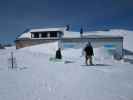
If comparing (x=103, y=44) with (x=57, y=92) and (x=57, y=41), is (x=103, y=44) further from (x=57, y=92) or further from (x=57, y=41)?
(x=57, y=92)

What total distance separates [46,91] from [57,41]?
96.1 ft

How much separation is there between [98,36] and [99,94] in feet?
95.0

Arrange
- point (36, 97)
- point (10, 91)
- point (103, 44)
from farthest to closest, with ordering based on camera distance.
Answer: point (103, 44) < point (10, 91) < point (36, 97)

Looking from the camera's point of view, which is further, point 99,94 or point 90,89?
point 90,89

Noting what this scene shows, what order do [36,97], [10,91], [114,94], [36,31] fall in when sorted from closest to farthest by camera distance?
[36,97] → [114,94] → [10,91] → [36,31]

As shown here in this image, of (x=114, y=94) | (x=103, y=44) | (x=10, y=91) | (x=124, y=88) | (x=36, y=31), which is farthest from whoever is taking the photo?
(x=36, y=31)

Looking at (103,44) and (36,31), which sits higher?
(36,31)

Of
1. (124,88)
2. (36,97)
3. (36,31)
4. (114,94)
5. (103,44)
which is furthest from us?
(36,31)

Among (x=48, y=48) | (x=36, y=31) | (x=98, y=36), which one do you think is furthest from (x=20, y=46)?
(x=98, y=36)

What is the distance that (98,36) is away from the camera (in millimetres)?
32406

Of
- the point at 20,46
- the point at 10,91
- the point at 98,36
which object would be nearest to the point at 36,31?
the point at 20,46

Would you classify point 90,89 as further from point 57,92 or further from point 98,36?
point 98,36

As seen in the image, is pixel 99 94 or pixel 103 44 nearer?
pixel 99 94

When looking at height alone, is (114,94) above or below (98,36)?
below
